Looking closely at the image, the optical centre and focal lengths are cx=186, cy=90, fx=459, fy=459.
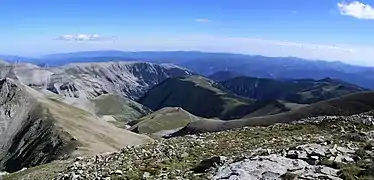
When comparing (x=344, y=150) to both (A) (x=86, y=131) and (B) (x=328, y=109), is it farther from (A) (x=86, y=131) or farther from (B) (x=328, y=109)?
(A) (x=86, y=131)

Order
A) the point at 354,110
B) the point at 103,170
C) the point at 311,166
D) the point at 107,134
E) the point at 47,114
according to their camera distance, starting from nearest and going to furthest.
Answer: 1. the point at 311,166
2. the point at 103,170
3. the point at 354,110
4. the point at 107,134
5. the point at 47,114

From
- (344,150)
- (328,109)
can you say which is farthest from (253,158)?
(328,109)

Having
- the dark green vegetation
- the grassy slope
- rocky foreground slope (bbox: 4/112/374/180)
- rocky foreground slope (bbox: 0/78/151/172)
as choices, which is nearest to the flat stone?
rocky foreground slope (bbox: 4/112/374/180)

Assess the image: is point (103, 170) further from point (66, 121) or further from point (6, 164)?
point (66, 121)

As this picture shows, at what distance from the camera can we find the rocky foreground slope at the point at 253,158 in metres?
16.7

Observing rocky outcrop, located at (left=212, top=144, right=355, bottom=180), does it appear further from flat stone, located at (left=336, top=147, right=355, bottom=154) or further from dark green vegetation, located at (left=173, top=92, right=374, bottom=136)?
dark green vegetation, located at (left=173, top=92, right=374, bottom=136)

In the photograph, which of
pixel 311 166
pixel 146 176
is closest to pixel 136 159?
pixel 146 176

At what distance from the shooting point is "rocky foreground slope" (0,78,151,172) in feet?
335

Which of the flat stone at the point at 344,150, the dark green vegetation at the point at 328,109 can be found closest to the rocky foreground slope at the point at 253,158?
the flat stone at the point at 344,150

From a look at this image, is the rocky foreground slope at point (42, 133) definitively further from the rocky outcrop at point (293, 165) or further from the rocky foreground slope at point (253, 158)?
the rocky outcrop at point (293, 165)

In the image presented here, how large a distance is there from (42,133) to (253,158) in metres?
114

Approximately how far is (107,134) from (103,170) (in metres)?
107

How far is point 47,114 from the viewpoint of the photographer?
138000mm

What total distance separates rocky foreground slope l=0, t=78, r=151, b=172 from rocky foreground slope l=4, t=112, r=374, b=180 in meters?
60.7
